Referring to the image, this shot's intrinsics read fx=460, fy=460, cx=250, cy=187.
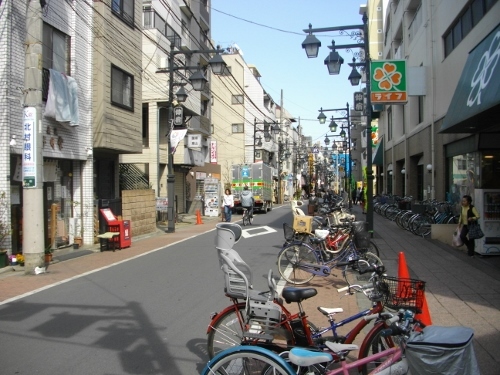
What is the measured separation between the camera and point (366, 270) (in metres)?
4.68

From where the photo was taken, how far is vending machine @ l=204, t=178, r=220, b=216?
29.5 meters

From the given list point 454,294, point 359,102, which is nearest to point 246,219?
point 359,102

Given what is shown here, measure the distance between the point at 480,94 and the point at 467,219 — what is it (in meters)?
3.42

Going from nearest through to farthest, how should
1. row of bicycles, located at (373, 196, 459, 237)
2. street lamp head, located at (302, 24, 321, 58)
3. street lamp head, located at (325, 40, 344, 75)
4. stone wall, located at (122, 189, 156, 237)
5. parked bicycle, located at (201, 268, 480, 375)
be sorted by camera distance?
parked bicycle, located at (201, 268, 480, 375)
street lamp head, located at (302, 24, 321, 58)
street lamp head, located at (325, 40, 344, 75)
row of bicycles, located at (373, 196, 459, 237)
stone wall, located at (122, 189, 156, 237)

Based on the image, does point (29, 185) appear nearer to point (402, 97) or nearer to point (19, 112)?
point (19, 112)

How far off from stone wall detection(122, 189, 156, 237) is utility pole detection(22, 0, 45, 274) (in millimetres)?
6442

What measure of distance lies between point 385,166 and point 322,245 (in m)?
29.0

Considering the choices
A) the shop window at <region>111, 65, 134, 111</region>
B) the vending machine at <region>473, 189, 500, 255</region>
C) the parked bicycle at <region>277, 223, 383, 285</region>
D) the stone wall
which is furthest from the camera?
the stone wall

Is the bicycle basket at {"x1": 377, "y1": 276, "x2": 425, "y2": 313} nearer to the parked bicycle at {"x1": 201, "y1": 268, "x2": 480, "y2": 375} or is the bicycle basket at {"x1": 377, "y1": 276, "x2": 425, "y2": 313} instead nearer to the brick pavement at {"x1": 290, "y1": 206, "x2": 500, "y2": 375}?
the parked bicycle at {"x1": 201, "y1": 268, "x2": 480, "y2": 375}

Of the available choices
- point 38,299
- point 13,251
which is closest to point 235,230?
point 38,299

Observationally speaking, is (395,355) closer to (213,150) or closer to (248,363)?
(248,363)

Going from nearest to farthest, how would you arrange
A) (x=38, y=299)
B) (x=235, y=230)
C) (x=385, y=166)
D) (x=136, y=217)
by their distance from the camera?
(x=235, y=230) → (x=38, y=299) → (x=136, y=217) → (x=385, y=166)

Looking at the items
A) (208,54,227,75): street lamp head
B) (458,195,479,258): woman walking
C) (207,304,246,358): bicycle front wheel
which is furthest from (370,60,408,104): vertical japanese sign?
(207,304,246,358): bicycle front wheel

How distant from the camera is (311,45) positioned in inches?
523
